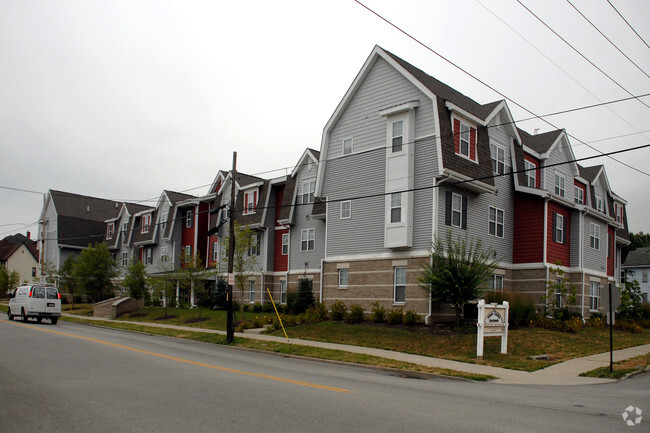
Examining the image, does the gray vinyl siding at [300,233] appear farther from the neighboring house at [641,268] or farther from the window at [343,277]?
the neighboring house at [641,268]

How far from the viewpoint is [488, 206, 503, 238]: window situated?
3005 cm

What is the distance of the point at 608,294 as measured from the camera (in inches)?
669

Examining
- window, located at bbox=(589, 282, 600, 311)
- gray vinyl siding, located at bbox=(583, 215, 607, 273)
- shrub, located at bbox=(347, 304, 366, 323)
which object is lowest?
shrub, located at bbox=(347, 304, 366, 323)

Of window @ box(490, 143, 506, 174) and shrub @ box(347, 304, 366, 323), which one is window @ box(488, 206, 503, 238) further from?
shrub @ box(347, 304, 366, 323)

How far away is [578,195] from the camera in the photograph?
3659 centimetres

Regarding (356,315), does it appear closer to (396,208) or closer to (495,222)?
(396,208)

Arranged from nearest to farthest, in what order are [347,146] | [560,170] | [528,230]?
[347,146] < [528,230] < [560,170]

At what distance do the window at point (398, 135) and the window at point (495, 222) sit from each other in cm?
625

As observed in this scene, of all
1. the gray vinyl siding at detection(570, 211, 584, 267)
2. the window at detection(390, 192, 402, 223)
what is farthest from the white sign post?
the gray vinyl siding at detection(570, 211, 584, 267)

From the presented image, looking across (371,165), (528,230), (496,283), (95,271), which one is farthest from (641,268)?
(95,271)

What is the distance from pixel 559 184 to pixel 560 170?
84cm

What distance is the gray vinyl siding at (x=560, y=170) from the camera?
1315 inches

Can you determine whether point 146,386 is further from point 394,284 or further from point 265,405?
point 394,284

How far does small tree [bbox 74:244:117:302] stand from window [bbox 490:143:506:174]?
34401mm
